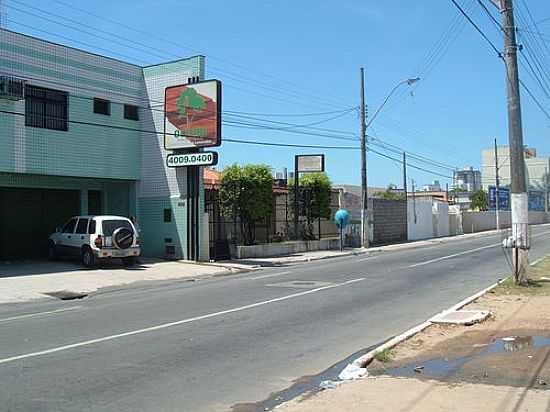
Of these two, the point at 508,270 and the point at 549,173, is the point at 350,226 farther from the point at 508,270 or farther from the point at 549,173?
the point at 549,173

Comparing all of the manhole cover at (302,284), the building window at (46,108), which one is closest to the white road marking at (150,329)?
the manhole cover at (302,284)

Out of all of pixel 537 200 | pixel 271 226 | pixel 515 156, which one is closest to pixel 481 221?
pixel 271 226

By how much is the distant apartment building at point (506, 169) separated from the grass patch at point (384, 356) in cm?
11933

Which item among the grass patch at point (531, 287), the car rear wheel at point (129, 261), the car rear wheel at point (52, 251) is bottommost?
the grass patch at point (531, 287)

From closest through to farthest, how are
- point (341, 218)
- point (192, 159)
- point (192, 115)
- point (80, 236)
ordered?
point (80, 236)
point (192, 159)
point (192, 115)
point (341, 218)

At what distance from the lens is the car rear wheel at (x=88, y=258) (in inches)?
913

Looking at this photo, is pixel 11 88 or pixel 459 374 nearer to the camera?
pixel 459 374

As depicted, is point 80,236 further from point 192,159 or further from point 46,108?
point 192,159

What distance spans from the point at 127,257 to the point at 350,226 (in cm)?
1856

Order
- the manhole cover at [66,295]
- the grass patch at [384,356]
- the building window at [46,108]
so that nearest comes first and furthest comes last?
the grass patch at [384,356], the manhole cover at [66,295], the building window at [46,108]

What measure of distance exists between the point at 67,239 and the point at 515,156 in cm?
1670

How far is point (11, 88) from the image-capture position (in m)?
22.3

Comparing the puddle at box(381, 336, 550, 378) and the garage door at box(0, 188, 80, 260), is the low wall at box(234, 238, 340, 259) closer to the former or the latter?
the garage door at box(0, 188, 80, 260)

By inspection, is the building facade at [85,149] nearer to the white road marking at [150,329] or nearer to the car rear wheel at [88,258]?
the car rear wheel at [88,258]
